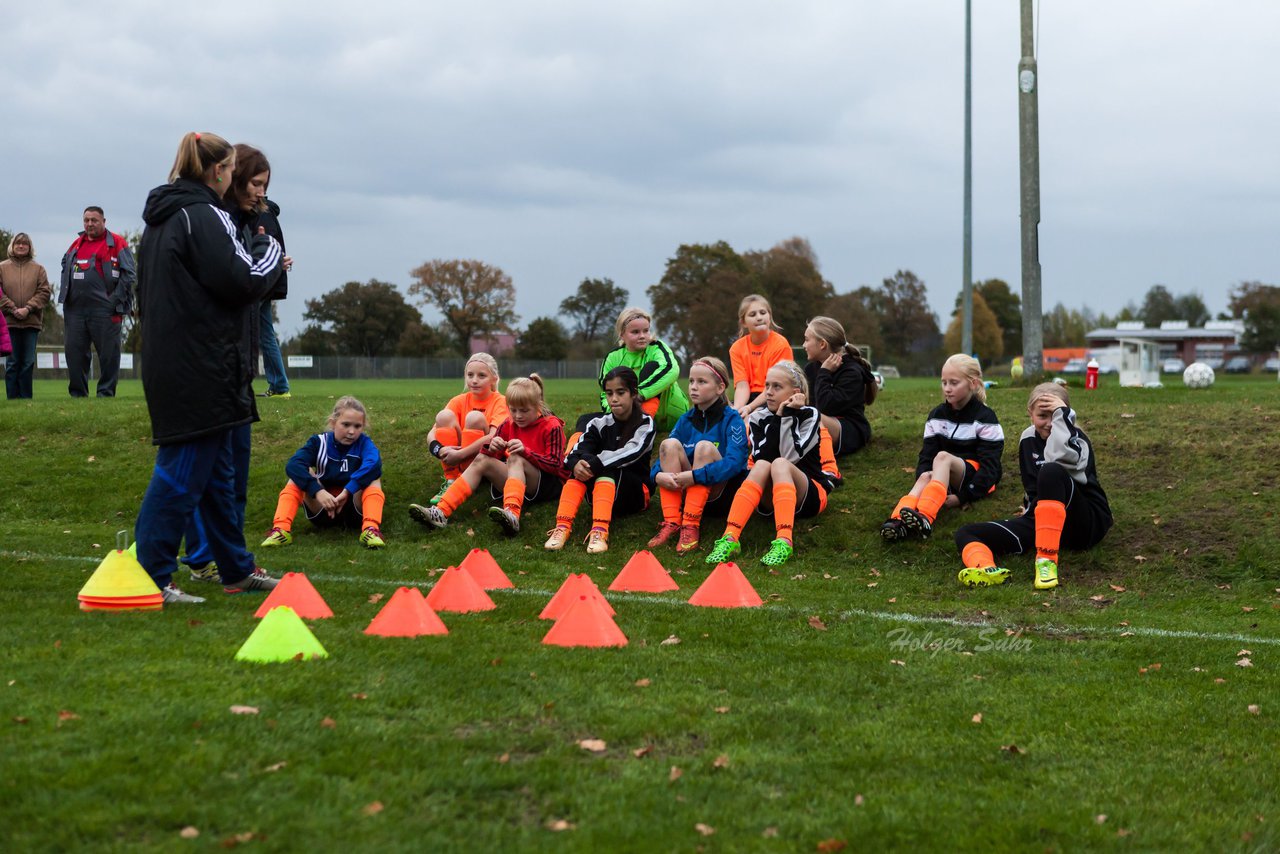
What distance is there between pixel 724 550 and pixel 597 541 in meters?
1.12

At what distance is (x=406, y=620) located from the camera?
19.5 feet

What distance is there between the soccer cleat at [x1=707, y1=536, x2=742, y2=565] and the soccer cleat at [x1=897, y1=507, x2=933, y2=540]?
1266 mm

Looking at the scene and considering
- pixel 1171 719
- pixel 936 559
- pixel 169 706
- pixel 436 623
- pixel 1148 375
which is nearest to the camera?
pixel 169 706

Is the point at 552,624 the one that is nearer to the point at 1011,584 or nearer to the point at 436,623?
the point at 436,623

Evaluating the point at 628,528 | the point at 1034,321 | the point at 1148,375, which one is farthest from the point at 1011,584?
the point at 1148,375

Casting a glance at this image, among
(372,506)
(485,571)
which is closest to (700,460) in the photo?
(485,571)

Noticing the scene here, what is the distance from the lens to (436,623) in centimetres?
604

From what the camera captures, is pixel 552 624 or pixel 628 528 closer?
pixel 552 624

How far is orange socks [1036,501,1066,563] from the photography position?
328 inches

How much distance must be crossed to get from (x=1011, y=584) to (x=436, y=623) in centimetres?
422

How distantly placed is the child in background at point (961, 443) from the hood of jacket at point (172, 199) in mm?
5595

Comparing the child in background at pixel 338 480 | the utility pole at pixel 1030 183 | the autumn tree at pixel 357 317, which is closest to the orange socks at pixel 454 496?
the child in background at pixel 338 480

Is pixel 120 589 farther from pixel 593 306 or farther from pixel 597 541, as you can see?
pixel 593 306

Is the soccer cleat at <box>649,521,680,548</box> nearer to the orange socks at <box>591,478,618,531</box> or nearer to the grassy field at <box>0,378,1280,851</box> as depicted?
the orange socks at <box>591,478,618,531</box>
